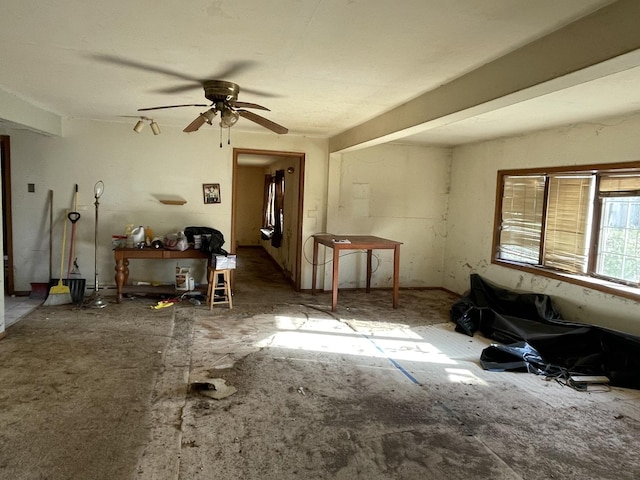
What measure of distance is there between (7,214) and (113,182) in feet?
4.46

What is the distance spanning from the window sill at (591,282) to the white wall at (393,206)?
1.73 meters

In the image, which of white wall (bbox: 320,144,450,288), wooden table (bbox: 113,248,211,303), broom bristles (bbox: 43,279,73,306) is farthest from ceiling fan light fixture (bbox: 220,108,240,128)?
broom bristles (bbox: 43,279,73,306)

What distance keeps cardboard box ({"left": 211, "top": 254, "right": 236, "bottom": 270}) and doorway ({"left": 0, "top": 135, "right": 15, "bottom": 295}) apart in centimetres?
270

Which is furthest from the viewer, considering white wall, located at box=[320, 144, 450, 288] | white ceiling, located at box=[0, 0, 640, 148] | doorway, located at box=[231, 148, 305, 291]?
white wall, located at box=[320, 144, 450, 288]

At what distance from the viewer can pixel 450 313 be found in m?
5.29

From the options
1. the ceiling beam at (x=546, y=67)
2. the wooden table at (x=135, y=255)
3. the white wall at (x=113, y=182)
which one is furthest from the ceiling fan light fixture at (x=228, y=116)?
the white wall at (x=113, y=182)

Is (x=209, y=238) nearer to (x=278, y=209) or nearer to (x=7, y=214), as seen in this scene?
(x=7, y=214)

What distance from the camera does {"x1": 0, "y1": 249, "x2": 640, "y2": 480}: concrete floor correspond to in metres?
2.32

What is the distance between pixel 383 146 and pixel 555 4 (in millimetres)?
4638

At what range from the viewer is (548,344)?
13.3 ft

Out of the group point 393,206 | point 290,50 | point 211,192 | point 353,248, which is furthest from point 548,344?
point 211,192

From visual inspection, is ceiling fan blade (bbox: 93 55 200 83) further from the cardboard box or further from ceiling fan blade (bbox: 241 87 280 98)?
the cardboard box

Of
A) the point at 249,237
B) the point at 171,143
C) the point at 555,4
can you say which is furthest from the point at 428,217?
the point at 249,237

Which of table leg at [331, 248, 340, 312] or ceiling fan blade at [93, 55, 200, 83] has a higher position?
ceiling fan blade at [93, 55, 200, 83]
